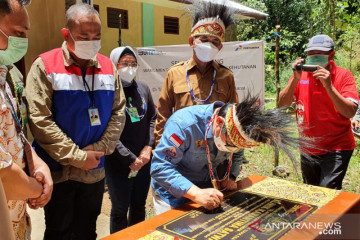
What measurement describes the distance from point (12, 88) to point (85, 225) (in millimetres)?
1132

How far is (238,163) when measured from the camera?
2295 mm

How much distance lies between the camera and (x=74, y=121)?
2219mm

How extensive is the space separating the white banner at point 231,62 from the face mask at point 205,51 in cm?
145

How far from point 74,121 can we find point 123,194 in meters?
0.85

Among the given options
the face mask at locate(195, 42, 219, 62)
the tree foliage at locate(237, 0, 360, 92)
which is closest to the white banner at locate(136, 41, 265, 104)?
the face mask at locate(195, 42, 219, 62)

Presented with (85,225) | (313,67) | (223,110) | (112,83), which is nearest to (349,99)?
(313,67)

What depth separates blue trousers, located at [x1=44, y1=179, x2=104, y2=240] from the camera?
219cm

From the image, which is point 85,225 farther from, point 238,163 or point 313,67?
point 313,67

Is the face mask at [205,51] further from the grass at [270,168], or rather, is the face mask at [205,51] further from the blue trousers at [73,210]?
the grass at [270,168]

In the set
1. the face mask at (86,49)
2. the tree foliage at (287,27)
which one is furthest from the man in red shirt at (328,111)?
the tree foliage at (287,27)

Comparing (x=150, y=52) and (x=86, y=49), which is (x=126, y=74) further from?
(x=150, y=52)

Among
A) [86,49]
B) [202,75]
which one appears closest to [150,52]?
[202,75]

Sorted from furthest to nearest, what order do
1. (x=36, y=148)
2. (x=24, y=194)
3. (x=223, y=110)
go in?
(x=36, y=148), (x=223, y=110), (x=24, y=194)

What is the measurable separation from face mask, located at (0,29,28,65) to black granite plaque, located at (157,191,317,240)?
43.0 inches
